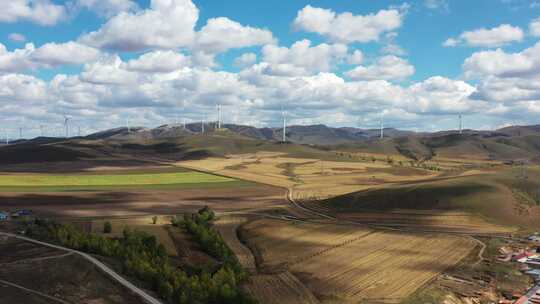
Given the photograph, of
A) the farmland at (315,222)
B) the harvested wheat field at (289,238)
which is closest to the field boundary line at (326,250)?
the farmland at (315,222)

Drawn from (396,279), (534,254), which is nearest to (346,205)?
(534,254)

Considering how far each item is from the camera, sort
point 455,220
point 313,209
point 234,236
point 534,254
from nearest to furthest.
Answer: point 534,254
point 234,236
point 455,220
point 313,209

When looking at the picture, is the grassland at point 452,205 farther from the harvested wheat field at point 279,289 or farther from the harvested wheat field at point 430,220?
the harvested wheat field at point 279,289

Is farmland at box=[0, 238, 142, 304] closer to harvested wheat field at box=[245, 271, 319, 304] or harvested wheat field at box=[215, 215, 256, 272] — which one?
harvested wheat field at box=[245, 271, 319, 304]

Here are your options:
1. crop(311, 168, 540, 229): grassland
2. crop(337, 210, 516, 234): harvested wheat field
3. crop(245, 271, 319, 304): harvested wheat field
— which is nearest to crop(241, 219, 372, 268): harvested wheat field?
crop(245, 271, 319, 304): harvested wheat field

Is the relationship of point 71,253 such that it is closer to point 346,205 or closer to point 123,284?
point 123,284
